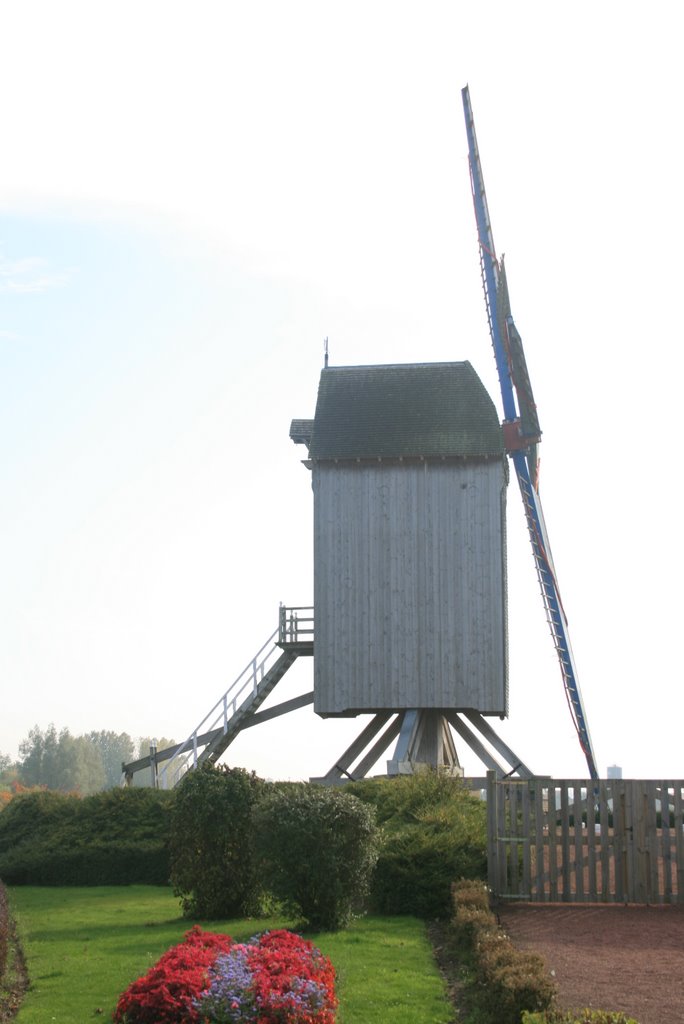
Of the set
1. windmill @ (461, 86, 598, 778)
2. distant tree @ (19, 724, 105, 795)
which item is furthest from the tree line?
windmill @ (461, 86, 598, 778)

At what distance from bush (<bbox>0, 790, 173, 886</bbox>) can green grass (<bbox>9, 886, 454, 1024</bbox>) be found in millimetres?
3381

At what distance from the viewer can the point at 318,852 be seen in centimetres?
1501

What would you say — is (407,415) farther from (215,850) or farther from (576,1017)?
(576,1017)

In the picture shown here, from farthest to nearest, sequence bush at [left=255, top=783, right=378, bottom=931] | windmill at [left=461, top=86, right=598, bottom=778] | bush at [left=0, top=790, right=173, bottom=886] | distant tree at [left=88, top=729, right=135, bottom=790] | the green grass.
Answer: distant tree at [left=88, top=729, right=135, bottom=790], windmill at [left=461, top=86, right=598, bottom=778], bush at [left=0, top=790, right=173, bottom=886], bush at [left=255, top=783, right=378, bottom=931], the green grass

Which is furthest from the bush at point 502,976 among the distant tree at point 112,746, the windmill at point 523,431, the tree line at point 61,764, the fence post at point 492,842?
the distant tree at point 112,746

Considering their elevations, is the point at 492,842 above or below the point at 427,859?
above

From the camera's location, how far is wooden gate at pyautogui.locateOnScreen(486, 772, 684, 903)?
16.6 meters

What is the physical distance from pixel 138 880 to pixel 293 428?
1343 centimetres

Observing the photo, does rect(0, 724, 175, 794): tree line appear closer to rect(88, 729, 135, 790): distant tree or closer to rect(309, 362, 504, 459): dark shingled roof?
rect(88, 729, 135, 790): distant tree

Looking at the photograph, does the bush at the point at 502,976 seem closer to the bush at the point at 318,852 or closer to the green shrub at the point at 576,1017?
the green shrub at the point at 576,1017

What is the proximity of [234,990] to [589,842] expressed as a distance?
8.04m

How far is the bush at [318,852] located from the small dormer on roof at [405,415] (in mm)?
15361

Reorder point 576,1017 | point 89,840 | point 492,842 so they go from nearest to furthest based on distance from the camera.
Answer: point 576,1017, point 492,842, point 89,840

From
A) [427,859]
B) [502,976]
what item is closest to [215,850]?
[427,859]
